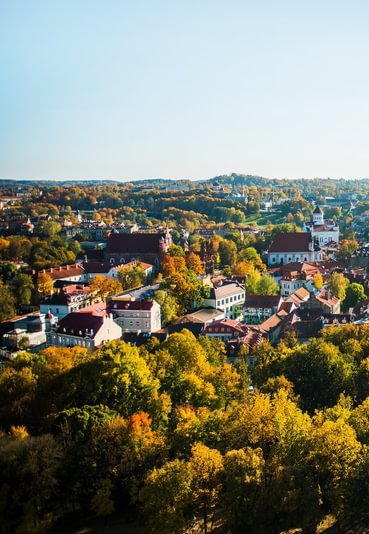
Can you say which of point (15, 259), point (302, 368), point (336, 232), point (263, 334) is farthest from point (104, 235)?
point (302, 368)

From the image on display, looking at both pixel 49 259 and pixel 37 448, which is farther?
pixel 49 259

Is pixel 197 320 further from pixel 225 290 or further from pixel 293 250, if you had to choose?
pixel 293 250

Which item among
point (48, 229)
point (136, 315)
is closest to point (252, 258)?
point (48, 229)

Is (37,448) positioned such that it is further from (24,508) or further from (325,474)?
(325,474)

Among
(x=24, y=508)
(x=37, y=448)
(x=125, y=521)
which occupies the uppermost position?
(x=37, y=448)

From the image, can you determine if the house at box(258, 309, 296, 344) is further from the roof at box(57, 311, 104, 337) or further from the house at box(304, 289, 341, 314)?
the roof at box(57, 311, 104, 337)

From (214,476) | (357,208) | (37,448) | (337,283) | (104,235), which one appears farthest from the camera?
(357,208)
